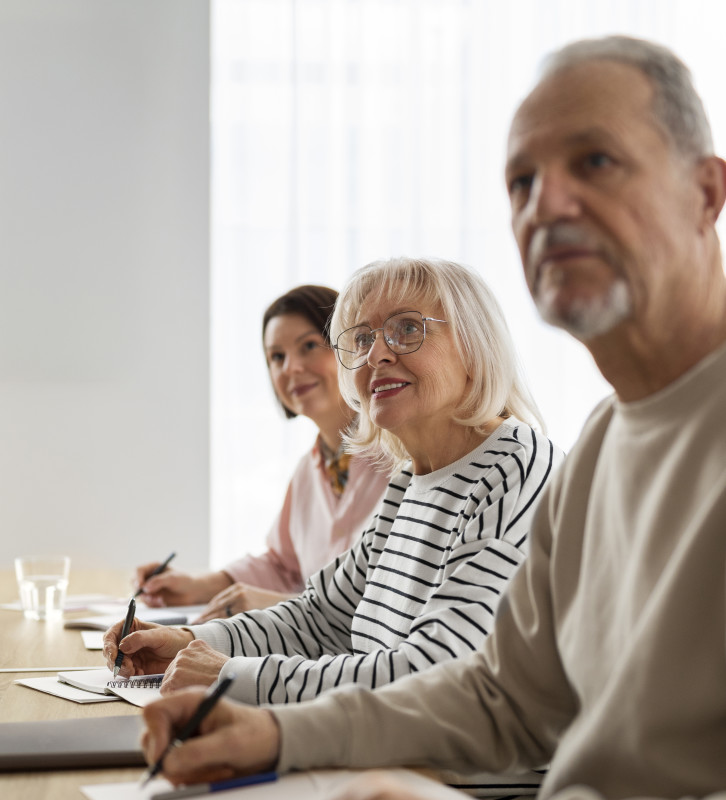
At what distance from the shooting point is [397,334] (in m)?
1.53

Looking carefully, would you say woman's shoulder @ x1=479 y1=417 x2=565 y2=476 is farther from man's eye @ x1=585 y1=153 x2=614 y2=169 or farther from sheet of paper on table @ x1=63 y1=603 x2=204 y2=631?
sheet of paper on table @ x1=63 y1=603 x2=204 y2=631

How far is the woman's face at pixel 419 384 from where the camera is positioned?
1471 millimetres

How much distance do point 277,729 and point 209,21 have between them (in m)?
2.98

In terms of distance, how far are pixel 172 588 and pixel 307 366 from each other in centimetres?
63

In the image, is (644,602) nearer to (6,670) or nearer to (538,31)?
(6,670)

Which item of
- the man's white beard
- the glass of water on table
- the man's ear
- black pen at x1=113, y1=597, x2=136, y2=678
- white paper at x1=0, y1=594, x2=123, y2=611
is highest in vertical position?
the man's ear

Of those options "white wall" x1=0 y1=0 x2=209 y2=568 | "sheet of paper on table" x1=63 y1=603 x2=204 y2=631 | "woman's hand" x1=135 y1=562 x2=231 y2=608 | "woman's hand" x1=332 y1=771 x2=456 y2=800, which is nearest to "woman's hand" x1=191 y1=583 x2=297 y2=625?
"sheet of paper on table" x1=63 y1=603 x2=204 y2=631

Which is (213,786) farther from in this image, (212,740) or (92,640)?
(92,640)

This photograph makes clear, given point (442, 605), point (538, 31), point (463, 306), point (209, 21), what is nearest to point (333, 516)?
point (463, 306)

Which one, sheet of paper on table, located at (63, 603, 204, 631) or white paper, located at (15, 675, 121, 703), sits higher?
white paper, located at (15, 675, 121, 703)

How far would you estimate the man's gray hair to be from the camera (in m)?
0.82

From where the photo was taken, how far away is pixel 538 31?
3551mm

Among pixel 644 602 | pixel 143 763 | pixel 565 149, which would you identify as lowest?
pixel 143 763

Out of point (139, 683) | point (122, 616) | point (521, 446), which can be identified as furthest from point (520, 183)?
point (122, 616)
